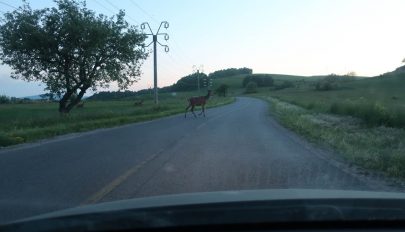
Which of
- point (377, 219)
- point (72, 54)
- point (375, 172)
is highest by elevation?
point (72, 54)

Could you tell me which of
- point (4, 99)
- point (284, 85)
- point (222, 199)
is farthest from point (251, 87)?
point (222, 199)

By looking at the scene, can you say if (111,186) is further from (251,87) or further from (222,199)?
(251,87)

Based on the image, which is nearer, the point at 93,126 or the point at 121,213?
the point at 121,213

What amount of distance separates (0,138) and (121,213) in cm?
1573

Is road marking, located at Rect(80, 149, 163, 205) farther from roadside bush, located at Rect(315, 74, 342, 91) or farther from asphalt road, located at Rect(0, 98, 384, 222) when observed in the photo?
roadside bush, located at Rect(315, 74, 342, 91)

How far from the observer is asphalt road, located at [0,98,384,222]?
8.62m

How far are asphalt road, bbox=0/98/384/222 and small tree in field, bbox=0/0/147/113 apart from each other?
1907 centimetres

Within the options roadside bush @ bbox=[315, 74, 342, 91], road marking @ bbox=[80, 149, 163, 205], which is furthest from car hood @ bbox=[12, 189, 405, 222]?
roadside bush @ bbox=[315, 74, 342, 91]

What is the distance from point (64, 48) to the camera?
35938mm

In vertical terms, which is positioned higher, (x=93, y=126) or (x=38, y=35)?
(x=38, y=35)

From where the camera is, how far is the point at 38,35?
34719mm

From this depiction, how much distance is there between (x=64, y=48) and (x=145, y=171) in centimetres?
2626

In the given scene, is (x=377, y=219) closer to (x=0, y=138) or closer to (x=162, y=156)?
(x=162, y=156)

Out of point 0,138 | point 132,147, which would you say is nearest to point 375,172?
point 132,147
